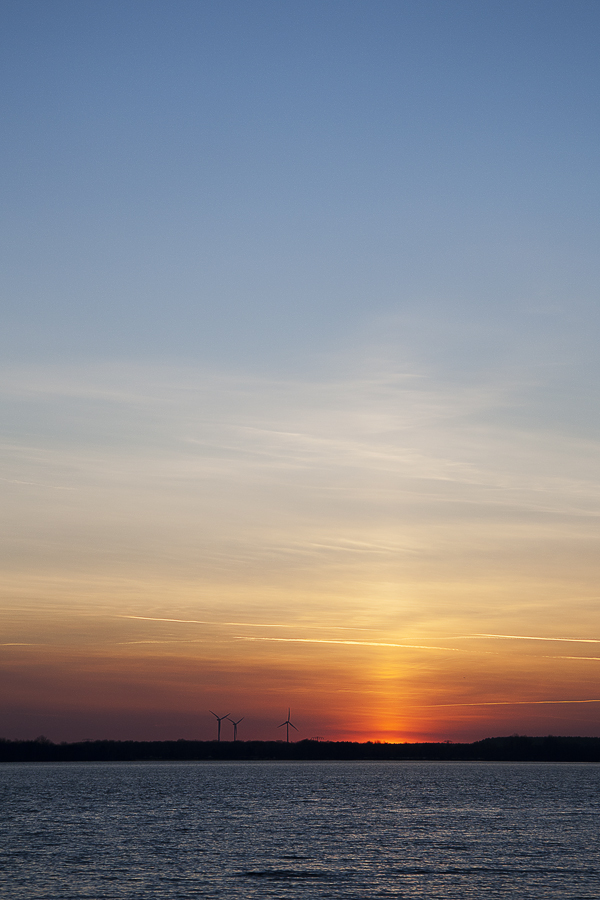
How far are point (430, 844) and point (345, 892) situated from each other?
125 feet

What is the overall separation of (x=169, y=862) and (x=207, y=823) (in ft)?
165

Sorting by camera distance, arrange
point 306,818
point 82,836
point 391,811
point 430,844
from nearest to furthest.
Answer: point 430,844 < point 82,836 < point 306,818 < point 391,811

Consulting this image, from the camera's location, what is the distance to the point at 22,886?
69.6 metres

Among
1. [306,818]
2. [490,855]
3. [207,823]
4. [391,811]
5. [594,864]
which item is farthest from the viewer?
[391,811]

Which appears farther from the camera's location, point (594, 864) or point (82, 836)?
point (82, 836)

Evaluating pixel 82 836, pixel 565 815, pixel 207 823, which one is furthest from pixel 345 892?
pixel 565 815

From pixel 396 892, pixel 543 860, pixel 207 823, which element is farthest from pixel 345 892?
pixel 207 823

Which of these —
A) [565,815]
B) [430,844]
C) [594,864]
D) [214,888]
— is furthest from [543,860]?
[565,815]

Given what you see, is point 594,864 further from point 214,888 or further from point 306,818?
point 306,818

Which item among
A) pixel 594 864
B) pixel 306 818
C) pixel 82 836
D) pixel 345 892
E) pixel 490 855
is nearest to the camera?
pixel 345 892

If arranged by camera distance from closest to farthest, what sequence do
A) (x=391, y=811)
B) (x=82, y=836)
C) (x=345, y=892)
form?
(x=345, y=892), (x=82, y=836), (x=391, y=811)

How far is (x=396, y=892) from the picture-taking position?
230 ft

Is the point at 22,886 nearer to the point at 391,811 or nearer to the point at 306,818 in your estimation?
the point at 306,818

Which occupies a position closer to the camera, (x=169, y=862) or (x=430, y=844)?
(x=169, y=862)
